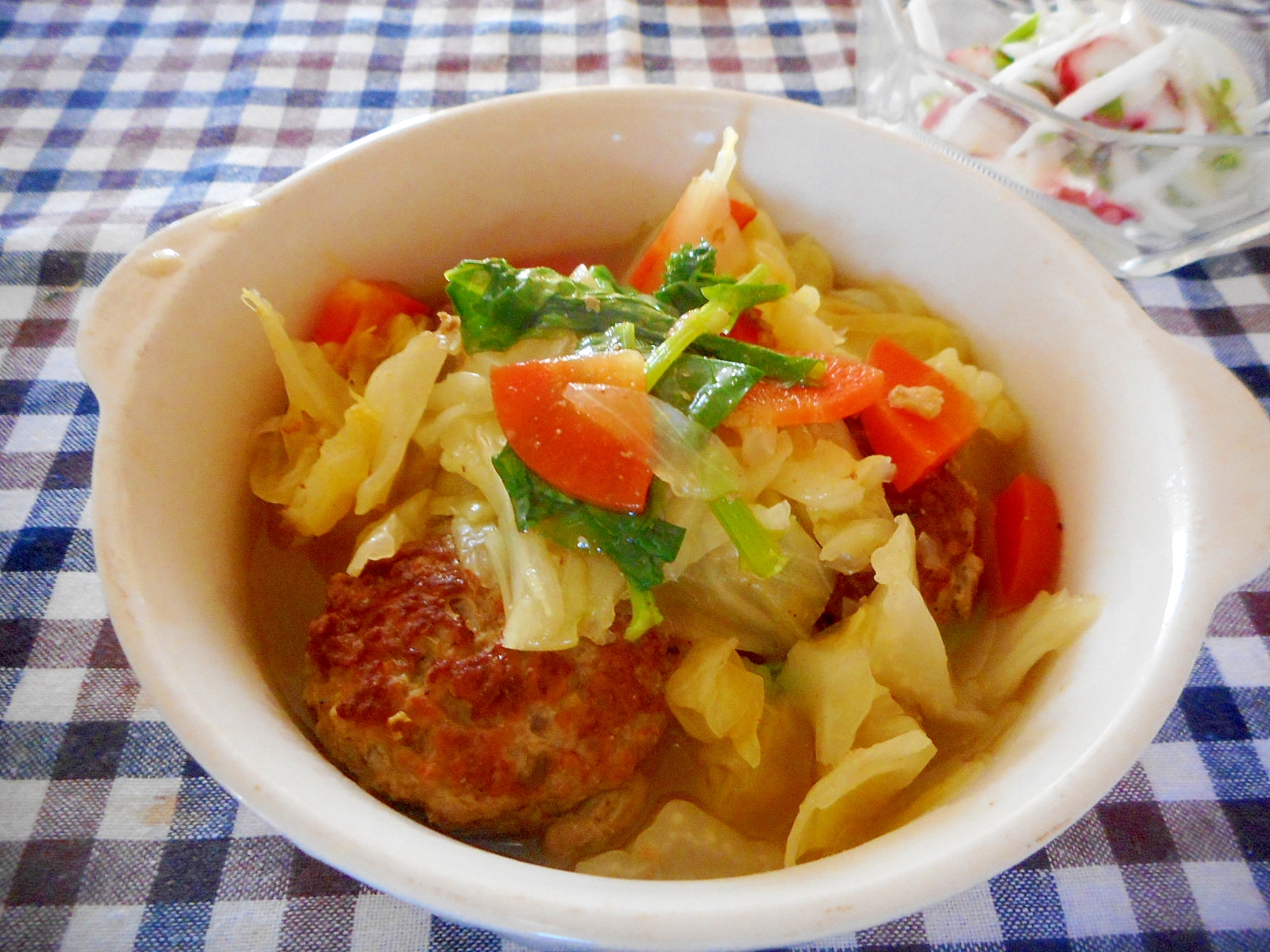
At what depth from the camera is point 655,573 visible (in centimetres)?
140

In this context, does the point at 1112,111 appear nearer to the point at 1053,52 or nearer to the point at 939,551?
the point at 1053,52

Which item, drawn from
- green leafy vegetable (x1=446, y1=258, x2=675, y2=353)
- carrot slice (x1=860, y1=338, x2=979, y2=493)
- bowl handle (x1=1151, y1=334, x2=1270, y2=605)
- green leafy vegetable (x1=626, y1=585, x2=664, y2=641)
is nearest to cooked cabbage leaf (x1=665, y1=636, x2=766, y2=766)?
green leafy vegetable (x1=626, y1=585, x2=664, y2=641)

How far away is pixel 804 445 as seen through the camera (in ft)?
4.99

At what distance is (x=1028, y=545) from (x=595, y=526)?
87cm

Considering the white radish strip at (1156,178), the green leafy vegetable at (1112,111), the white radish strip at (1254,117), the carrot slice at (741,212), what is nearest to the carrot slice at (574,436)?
the carrot slice at (741,212)

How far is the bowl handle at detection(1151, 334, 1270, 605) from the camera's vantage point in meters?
1.25

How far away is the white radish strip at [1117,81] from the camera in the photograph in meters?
2.47

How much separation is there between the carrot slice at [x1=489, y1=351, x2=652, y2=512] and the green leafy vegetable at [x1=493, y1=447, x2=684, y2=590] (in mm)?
17

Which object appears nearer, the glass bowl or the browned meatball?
the browned meatball

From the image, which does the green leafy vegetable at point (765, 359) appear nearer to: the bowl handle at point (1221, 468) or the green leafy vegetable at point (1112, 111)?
the bowl handle at point (1221, 468)

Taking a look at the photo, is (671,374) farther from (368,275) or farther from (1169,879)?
(1169,879)

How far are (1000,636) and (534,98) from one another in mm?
1460

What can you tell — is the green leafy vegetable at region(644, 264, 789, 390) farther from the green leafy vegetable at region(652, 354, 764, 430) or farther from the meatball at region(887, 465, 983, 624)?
the meatball at region(887, 465, 983, 624)

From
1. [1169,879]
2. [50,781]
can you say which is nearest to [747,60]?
[1169,879]
